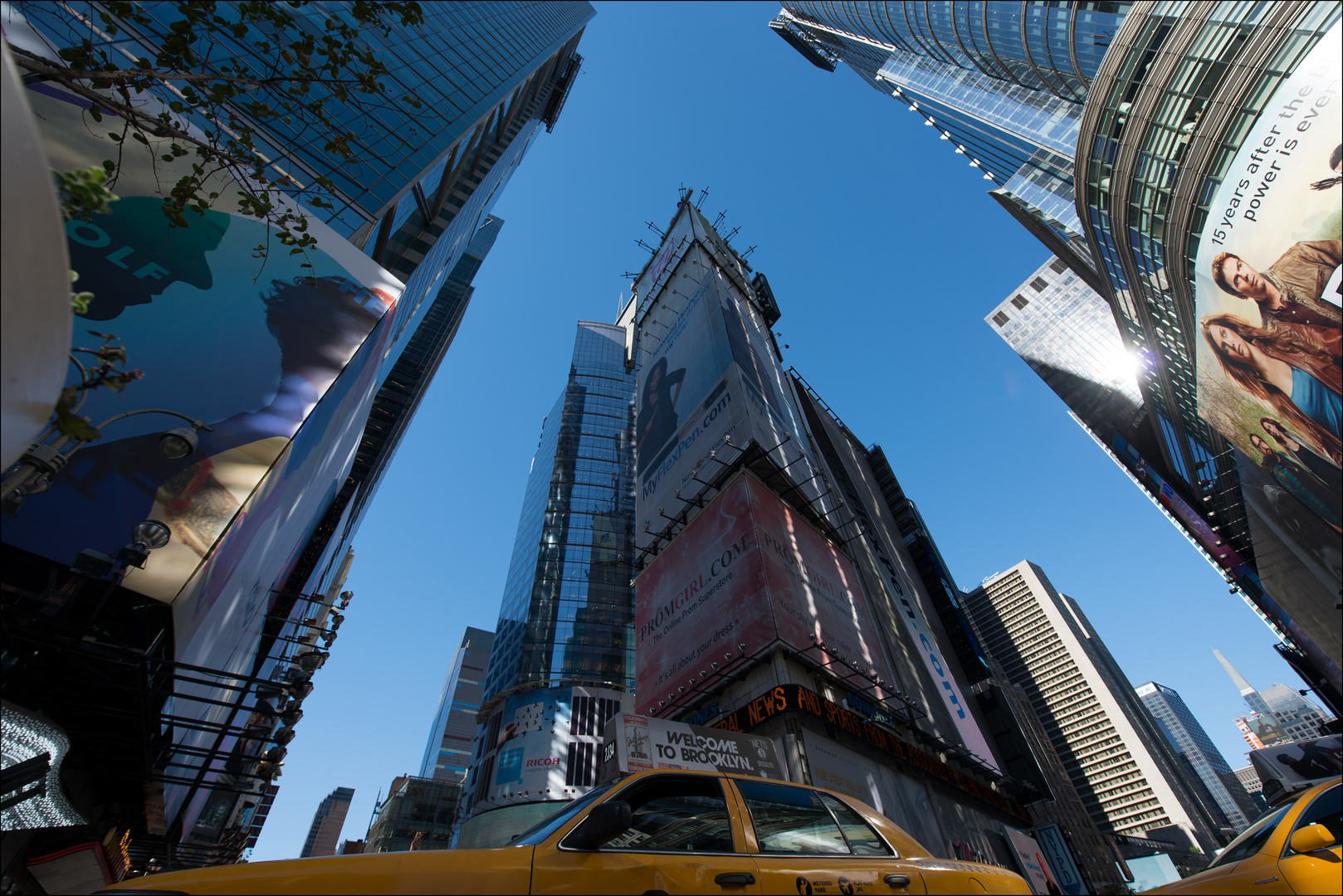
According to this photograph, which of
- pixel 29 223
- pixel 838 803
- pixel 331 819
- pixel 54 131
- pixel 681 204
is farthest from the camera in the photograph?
pixel 331 819

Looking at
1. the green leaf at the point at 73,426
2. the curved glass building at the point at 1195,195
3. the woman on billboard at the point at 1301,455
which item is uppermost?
the curved glass building at the point at 1195,195

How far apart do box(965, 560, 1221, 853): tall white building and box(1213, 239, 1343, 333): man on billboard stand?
392 ft

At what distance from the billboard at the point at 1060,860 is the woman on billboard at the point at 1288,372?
21494 millimetres

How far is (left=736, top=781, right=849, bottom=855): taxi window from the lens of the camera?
3873 millimetres

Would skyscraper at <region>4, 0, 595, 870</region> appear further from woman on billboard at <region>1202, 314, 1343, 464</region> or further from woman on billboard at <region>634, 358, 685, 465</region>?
woman on billboard at <region>1202, 314, 1343, 464</region>

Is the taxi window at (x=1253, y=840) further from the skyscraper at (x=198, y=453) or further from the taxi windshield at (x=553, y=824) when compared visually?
the skyscraper at (x=198, y=453)

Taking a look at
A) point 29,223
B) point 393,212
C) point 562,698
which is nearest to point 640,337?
point 393,212

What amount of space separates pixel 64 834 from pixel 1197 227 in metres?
37.4

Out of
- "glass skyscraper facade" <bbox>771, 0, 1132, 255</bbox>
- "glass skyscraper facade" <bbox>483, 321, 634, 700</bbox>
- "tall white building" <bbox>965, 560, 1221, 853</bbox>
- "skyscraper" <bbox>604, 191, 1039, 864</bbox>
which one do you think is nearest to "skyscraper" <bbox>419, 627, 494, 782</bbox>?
"glass skyscraper facade" <bbox>483, 321, 634, 700</bbox>

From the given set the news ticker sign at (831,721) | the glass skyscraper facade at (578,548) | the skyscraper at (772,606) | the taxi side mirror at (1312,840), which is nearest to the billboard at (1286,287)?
the skyscraper at (772,606)

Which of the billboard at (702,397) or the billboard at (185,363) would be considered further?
the billboard at (702,397)

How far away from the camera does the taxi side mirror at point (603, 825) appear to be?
10.1 ft

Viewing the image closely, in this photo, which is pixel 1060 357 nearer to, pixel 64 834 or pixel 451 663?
pixel 64 834

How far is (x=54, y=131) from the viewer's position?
9.50 metres
